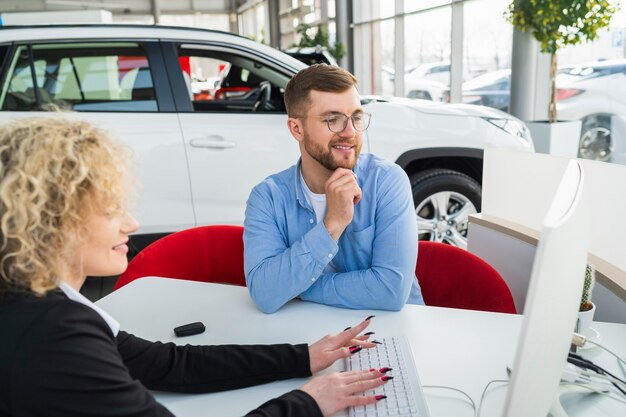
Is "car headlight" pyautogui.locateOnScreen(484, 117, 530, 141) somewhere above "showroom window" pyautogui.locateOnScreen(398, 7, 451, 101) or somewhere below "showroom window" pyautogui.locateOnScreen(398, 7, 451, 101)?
below

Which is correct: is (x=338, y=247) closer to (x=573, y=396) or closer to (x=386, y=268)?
(x=386, y=268)

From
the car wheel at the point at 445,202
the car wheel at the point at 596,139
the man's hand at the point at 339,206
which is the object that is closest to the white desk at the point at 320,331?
the man's hand at the point at 339,206

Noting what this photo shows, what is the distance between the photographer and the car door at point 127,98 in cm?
336

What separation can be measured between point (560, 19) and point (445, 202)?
8.04 feet

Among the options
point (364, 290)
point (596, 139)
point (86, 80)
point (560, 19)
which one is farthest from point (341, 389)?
point (596, 139)

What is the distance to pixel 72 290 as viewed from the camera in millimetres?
895

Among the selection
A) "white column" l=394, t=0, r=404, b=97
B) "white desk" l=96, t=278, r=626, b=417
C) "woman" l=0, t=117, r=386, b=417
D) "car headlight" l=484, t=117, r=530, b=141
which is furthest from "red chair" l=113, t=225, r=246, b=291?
"white column" l=394, t=0, r=404, b=97

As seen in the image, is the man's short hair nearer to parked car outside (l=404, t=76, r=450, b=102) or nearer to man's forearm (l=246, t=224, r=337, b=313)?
man's forearm (l=246, t=224, r=337, b=313)

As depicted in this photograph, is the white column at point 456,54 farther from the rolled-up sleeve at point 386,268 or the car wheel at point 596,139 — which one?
the rolled-up sleeve at point 386,268

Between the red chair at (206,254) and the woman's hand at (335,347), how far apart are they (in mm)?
938

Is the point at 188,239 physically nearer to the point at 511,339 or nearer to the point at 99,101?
the point at 511,339

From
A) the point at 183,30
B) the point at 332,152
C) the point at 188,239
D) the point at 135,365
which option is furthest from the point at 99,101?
the point at 135,365

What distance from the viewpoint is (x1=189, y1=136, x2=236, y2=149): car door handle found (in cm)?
342

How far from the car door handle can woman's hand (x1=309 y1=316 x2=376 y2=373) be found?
7.59ft
